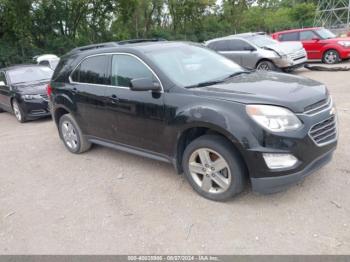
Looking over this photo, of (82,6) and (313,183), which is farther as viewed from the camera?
(82,6)

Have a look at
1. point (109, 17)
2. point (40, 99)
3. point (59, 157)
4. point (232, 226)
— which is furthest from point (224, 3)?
point (232, 226)

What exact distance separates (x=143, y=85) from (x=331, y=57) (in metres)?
12.0

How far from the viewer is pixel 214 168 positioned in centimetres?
369

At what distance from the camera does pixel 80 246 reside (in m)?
3.29

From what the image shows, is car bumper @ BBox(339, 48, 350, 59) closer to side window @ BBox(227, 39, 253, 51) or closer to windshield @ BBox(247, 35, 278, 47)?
windshield @ BBox(247, 35, 278, 47)

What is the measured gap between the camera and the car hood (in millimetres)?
3359

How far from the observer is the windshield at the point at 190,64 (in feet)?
13.6

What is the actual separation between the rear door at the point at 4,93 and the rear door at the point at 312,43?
11.1 meters

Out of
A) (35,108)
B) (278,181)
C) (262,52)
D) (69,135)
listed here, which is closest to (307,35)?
(262,52)

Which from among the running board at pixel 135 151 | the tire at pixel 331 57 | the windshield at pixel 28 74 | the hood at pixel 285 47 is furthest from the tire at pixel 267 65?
the running board at pixel 135 151

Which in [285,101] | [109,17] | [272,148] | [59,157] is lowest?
[59,157]

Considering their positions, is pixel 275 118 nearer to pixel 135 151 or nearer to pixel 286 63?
pixel 135 151

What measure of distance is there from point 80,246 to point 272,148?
81.1 inches

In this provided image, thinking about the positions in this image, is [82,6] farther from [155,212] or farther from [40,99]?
[155,212]
